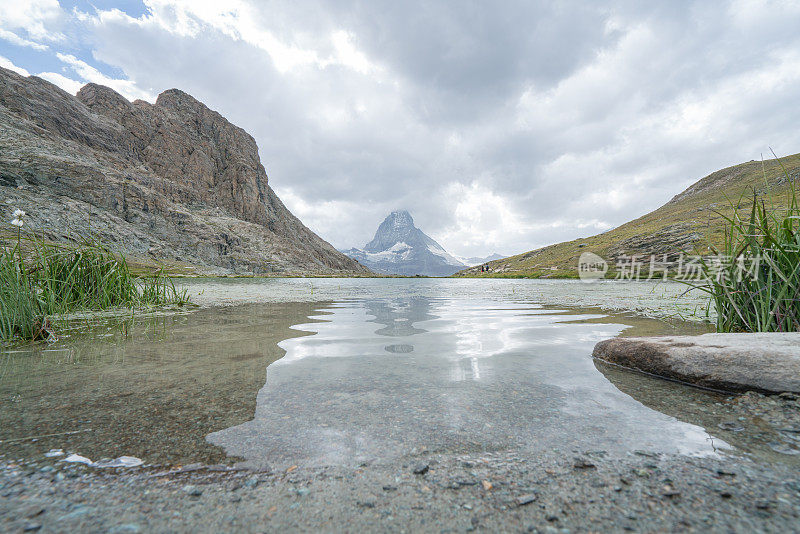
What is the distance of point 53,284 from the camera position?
9219mm

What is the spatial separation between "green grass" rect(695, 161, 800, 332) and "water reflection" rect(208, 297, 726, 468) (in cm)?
301

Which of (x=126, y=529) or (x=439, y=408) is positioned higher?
(x=126, y=529)

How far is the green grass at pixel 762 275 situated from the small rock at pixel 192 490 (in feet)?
27.7

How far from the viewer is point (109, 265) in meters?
11.5

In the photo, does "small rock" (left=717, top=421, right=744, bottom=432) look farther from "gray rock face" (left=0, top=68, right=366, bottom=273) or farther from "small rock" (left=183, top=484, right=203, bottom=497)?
"gray rock face" (left=0, top=68, right=366, bottom=273)

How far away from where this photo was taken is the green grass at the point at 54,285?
24.8ft

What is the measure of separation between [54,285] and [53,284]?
0.49 metres

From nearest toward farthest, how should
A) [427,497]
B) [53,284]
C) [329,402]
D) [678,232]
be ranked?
[427,497], [329,402], [53,284], [678,232]

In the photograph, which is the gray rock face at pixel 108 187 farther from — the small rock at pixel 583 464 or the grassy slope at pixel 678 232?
the grassy slope at pixel 678 232

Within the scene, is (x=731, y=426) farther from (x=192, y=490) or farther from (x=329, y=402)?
(x=192, y=490)

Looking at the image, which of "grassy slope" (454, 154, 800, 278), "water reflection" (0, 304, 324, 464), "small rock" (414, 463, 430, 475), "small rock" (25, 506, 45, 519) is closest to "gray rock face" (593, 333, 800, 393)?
"small rock" (414, 463, 430, 475)

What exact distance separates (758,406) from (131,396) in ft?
26.8

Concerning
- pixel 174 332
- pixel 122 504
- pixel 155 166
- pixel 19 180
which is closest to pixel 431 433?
pixel 122 504
